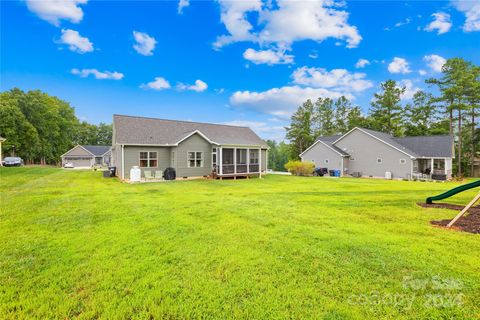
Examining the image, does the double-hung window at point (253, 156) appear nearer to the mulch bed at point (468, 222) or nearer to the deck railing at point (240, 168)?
the deck railing at point (240, 168)

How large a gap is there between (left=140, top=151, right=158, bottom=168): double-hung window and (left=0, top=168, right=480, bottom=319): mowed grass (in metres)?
10.8

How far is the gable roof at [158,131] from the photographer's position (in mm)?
16981

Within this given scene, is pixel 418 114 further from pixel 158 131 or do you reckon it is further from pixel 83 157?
pixel 83 157

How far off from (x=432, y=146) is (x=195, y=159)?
24.9m

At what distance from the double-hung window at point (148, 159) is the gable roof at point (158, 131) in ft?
2.75

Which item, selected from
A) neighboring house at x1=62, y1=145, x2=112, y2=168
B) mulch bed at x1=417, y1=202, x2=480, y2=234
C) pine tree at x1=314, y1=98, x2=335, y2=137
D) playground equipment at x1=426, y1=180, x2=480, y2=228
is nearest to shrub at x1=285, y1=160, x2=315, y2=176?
playground equipment at x1=426, y1=180, x2=480, y2=228

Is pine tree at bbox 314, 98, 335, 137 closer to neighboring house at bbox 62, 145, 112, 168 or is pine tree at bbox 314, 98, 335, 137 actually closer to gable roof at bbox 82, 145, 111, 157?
neighboring house at bbox 62, 145, 112, 168

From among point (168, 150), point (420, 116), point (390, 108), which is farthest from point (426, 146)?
point (168, 150)

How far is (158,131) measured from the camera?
19094 millimetres

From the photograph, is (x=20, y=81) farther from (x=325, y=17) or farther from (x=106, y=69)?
(x=325, y=17)

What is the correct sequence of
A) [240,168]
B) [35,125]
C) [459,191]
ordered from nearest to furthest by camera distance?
1. [459,191]
2. [240,168]
3. [35,125]

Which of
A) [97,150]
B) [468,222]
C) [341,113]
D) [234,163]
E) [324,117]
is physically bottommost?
[468,222]

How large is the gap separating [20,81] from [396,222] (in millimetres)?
59246

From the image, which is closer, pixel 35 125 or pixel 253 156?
pixel 253 156
